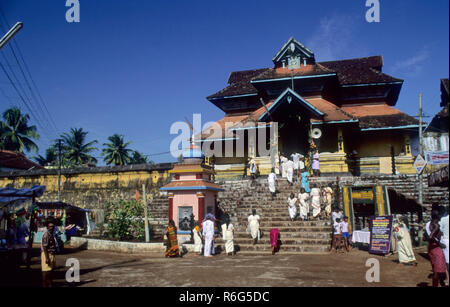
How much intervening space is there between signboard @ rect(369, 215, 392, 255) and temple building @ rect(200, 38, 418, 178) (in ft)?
24.0

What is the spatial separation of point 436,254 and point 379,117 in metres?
16.0

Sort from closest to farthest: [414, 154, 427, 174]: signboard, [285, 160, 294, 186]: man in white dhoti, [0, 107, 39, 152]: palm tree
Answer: [414, 154, 427, 174]: signboard < [285, 160, 294, 186]: man in white dhoti < [0, 107, 39, 152]: palm tree

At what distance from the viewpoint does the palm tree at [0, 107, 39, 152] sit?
3950 centimetres

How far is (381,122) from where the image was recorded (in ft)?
66.8

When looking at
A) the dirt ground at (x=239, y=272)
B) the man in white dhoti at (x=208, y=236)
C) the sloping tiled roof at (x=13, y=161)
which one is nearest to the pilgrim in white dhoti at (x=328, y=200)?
the dirt ground at (x=239, y=272)

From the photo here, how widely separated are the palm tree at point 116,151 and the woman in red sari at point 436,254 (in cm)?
4693

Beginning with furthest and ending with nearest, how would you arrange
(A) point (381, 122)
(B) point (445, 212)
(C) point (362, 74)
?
(C) point (362, 74) < (A) point (381, 122) < (B) point (445, 212)

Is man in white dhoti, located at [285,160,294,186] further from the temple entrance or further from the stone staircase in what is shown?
the temple entrance

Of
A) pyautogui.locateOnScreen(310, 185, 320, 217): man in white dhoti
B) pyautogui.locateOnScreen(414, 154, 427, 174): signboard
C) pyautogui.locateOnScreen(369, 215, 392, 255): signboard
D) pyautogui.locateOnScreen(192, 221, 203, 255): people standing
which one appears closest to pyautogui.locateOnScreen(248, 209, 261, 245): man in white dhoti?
pyautogui.locateOnScreen(192, 221, 203, 255): people standing

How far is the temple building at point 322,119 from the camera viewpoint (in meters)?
19.6

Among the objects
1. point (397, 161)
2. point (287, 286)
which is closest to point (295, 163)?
point (397, 161)

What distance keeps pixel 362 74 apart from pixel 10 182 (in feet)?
83.9
